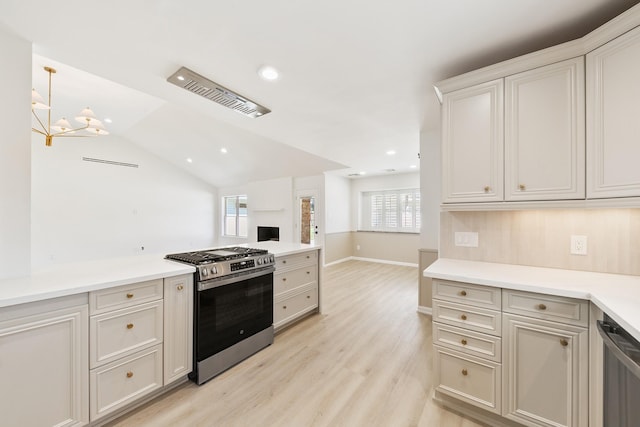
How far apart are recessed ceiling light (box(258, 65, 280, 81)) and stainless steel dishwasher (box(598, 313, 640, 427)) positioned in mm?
2584

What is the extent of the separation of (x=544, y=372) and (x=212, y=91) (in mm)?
3191

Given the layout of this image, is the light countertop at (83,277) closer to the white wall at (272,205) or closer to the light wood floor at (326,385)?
the light wood floor at (326,385)

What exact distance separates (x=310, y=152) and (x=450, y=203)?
3.44 metres

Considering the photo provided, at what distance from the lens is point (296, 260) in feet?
9.77

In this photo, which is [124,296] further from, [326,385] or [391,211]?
[391,211]

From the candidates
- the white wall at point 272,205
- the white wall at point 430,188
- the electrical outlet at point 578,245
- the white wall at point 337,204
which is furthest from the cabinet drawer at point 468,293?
the white wall at point 272,205

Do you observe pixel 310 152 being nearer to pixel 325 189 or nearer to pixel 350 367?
pixel 325 189

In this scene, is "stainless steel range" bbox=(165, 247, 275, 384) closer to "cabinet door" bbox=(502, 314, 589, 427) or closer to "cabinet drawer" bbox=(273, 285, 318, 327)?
"cabinet drawer" bbox=(273, 285, 318, 327)

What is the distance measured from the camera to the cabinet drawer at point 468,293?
61.1 inches

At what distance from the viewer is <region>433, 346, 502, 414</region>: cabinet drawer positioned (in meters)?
1.55

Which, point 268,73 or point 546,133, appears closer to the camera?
point 546,133

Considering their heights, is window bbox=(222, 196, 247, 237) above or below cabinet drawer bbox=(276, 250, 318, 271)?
above

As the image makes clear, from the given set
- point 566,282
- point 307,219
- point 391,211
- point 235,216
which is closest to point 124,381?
point 566,282

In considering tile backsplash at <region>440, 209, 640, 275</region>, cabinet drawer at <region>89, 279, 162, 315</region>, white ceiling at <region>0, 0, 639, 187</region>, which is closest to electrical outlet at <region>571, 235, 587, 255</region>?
tile backsplash at <region>440, 209, 640, 275</region>
